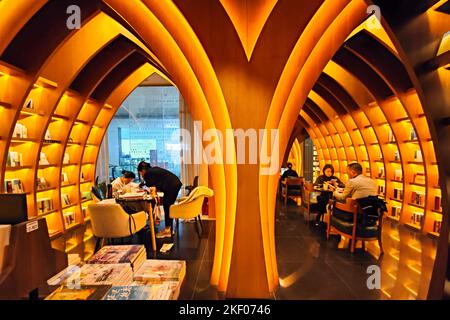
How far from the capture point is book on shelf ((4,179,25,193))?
4.95 meters

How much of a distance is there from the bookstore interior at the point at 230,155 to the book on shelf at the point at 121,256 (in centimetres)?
1

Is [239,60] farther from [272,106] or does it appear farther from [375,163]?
[375,163]

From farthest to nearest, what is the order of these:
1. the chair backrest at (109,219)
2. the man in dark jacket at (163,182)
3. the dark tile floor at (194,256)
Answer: the man in dark jacket at (163,182) → the chair backrest at (109,219) → the dark tile floor at (194,256)

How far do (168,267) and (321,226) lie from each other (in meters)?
5.51

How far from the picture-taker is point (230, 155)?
2785mm

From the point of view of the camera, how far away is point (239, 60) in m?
2.63

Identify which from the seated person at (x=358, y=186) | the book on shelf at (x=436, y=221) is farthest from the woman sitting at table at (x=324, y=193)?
the book on shelf at (x=436, y=221)

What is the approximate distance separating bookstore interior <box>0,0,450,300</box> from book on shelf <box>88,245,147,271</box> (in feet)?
0.04

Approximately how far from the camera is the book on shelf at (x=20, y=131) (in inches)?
201

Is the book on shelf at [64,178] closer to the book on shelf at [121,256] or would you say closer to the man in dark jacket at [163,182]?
the man in dark jacket at [163,182]

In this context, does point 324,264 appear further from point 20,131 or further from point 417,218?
point 20,131

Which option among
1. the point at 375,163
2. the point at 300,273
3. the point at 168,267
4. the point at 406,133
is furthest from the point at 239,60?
the point at 375,163

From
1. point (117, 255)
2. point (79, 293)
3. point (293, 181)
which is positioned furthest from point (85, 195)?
point (79, 293)
